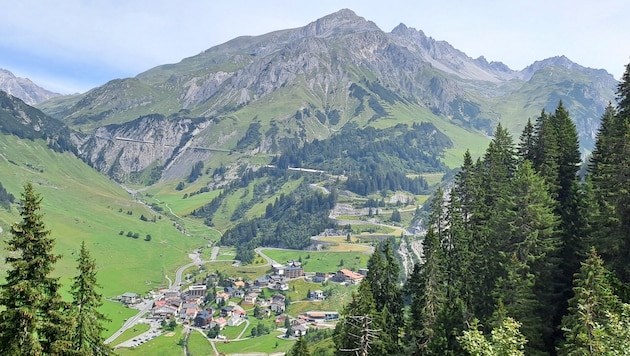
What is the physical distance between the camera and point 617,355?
25.7m

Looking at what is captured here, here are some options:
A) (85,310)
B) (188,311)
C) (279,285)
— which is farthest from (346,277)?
(85,310)

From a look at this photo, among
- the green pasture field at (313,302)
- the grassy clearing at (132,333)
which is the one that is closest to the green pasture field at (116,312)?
the grassy clearing at (132,333)

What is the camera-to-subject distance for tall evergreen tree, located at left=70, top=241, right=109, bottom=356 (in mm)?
33000

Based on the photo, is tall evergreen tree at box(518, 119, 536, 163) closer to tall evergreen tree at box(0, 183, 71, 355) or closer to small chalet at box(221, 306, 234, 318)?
tall evergreen tree at box(0, 183, 71, 355)

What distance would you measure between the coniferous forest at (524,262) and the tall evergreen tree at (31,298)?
1949 cm

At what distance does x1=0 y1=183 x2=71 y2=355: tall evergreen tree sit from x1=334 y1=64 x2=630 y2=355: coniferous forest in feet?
63.9

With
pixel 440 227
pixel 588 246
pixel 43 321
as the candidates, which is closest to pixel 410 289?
pixel 440 227

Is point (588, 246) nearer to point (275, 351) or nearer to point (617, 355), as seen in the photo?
point (617, 355)

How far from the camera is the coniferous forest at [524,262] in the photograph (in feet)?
126

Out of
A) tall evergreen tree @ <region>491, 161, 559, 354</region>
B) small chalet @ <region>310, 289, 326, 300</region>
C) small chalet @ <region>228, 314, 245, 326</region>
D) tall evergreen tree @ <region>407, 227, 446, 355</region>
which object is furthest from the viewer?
small chalet @ <region>310, 289, 326, 300</region>

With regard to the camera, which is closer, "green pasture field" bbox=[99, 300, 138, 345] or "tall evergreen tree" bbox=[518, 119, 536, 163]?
"tall evergreen tree" bbox=[518, 119, 536, 163]

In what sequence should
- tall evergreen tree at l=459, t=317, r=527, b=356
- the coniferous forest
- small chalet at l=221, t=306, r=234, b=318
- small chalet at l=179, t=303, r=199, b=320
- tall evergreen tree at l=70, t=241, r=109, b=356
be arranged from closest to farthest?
tall evergreen tree at l=459, t=317, r=527, b=356, tall evergreen tree at l=70, t=241, r=109, b=356, the coniferous forest, small chalet at l=221, t=306, r=234, b=318, small chalet at l=179, t=303, r=199, b=320

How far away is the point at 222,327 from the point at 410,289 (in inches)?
4311

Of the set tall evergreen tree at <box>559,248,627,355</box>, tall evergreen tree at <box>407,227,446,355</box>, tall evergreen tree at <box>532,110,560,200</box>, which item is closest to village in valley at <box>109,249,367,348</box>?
tall evergreen tree at <box>407,227,446,355</box>
